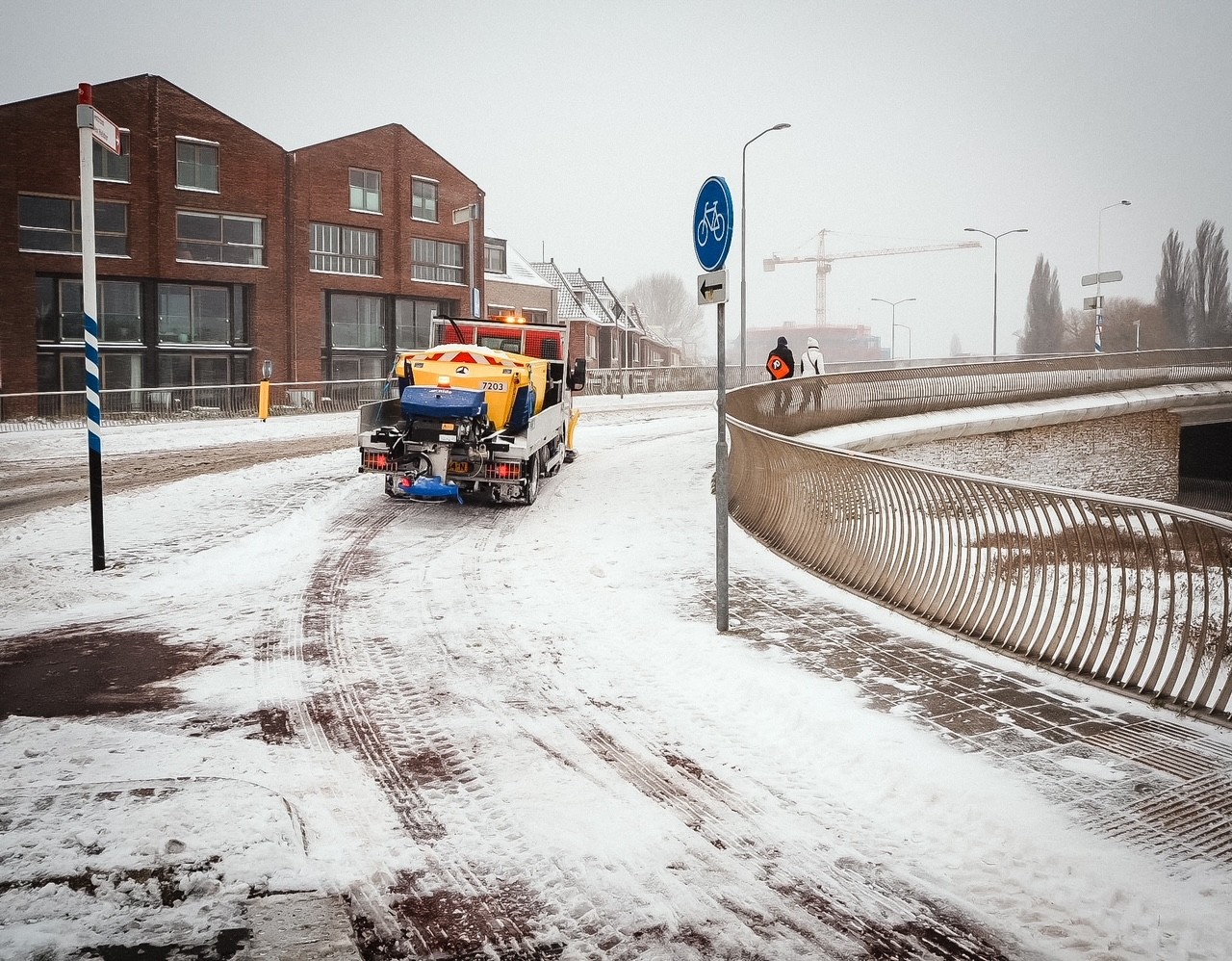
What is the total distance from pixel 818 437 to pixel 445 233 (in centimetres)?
2938

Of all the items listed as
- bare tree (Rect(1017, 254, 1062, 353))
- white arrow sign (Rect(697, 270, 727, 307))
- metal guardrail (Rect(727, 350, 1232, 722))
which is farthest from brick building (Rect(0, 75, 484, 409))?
bare tree (Rect(1017, 254, 1062, 353))

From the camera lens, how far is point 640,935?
364 cm

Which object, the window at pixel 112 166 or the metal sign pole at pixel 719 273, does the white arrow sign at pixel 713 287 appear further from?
the window at pixel 112 166

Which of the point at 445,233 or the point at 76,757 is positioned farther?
the point at 445,233

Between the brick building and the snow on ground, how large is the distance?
2507 cm

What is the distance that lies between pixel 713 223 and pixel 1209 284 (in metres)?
89.4

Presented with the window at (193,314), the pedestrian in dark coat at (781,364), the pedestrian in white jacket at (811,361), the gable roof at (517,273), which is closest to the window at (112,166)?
the window at (193,314)

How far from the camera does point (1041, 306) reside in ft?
324

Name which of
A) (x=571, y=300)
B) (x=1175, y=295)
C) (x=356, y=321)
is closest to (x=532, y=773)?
(x=356, y=321)

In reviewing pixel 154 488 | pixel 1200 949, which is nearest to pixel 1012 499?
pixel 1200 949

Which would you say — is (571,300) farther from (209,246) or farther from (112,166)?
(112,166)

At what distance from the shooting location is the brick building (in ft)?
108

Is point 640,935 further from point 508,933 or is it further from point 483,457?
point 483,457

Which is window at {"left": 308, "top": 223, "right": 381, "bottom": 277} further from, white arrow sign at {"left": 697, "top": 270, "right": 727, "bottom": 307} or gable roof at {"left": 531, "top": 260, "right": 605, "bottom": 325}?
white arrow sign at {"left": 697, "top": 270, "right": 727, "bottom": 307}
